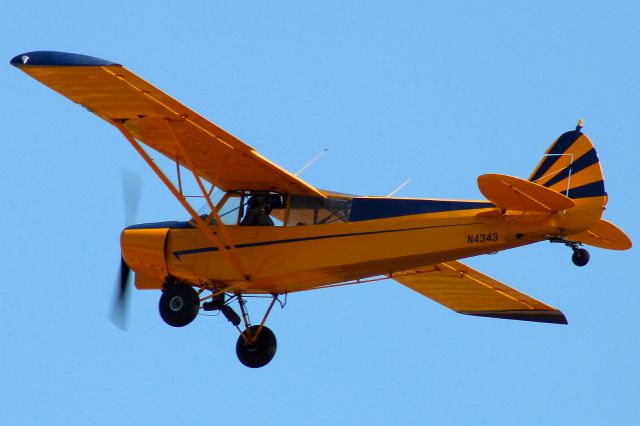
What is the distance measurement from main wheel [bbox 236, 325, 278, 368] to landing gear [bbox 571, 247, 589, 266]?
4.81 m

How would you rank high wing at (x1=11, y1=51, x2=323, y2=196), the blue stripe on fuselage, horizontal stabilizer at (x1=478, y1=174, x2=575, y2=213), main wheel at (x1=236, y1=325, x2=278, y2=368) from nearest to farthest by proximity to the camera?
1. horizontal stabilizer at (x1=478, y1=174, x2=575, y2=213)
2. high wing at (x1=11, y1=51, x2=323, y2=196)
3. the blue stripe on fuselage
4. main wheel at (x1=236, y1=325, x2=278, y2=368)

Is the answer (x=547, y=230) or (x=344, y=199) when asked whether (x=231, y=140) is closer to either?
(x=344, y=199)

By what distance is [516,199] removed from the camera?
60.7ft

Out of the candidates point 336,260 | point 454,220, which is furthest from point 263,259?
point 454,220

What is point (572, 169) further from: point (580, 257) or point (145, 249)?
point (145, 249)

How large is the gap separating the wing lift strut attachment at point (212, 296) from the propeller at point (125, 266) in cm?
111

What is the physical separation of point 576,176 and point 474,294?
17.6 ft

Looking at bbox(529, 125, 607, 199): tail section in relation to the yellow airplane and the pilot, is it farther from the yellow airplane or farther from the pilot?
the pilot

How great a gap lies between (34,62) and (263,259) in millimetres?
4088

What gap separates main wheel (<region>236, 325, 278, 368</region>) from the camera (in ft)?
69.9

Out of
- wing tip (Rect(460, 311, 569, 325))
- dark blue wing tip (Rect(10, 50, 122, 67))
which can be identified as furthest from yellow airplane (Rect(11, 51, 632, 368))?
wing tip (Rect(460, 311, 569, 325))

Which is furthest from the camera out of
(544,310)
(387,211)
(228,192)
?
(544,310)

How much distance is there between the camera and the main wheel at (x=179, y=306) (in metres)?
20.3

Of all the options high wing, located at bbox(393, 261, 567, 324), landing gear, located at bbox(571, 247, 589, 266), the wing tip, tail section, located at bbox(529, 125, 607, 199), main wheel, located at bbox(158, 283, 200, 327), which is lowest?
main wheel, located at bbox(158, 283, 200, 327)
